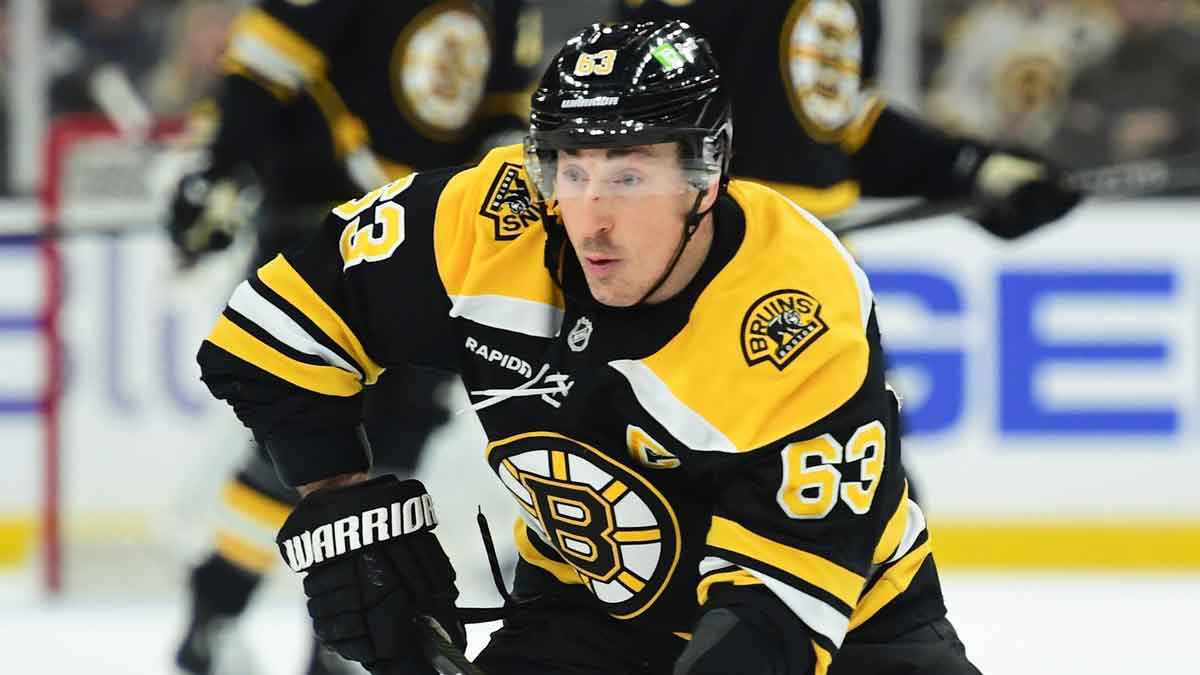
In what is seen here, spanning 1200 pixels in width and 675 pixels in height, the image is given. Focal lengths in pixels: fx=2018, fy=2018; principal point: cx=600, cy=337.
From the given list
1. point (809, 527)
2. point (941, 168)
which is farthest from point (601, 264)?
point (941, 168)

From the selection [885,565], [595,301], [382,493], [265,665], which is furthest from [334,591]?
[265,665]

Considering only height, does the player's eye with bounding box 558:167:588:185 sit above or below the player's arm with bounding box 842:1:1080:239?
above

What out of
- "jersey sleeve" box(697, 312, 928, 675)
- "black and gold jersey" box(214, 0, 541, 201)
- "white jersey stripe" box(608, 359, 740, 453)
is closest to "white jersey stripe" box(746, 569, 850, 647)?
"jersey sleeve" box(697, 312, 928, 675)

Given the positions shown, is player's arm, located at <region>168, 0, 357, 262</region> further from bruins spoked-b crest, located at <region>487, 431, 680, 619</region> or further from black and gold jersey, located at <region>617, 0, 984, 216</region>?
bruins spoked-b crest, located at <region>487, 431, 680, 619</region>

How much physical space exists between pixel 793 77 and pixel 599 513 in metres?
0.85

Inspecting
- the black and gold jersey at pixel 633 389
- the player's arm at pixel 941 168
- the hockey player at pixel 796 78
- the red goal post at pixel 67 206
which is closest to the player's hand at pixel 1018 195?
the player's arm at pixel 941 168

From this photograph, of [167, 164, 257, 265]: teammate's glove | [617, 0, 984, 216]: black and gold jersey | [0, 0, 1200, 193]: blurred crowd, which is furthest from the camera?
[0, 0, 1200, 193]: blurred crowd

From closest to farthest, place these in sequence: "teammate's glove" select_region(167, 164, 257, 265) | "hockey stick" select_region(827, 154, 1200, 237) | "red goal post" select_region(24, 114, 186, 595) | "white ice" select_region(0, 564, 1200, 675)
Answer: "hockey stick" select_region(827, 154, 1200, 237) < "teammate's glove" select_region(167, 164, 257, 265) < "white ice" select_region(0, 564, 1200, 675) < "red goal post" select_region(24, 114, 186, 595)

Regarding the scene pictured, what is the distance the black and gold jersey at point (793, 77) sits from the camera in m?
2.38

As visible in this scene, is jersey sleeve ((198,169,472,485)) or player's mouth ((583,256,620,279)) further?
jersey sleeve ((198,169,472,485))

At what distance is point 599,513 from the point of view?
5.60 ft

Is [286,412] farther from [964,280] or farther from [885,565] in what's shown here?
[964,280]

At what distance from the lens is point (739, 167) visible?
2447 mm

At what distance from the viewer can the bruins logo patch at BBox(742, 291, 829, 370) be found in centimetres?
159
